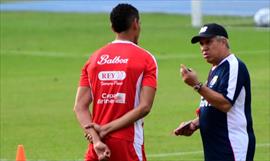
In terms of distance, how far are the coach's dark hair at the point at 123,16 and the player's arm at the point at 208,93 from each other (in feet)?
1.79

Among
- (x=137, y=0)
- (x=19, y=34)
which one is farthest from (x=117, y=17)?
(x=137, y=0)

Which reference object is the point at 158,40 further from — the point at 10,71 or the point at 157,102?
the point at 157,102

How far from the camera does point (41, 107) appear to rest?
2092cm

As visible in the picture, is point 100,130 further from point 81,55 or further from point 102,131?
point 81,55

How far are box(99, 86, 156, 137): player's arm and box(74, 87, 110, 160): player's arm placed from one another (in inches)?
2.8

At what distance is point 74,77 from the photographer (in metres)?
26.2

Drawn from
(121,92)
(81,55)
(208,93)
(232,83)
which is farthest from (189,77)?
(81,55)

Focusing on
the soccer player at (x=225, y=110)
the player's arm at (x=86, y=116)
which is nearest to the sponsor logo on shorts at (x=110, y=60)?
the player's arm at (x=86, y=116)

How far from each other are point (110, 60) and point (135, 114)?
47 centimetres

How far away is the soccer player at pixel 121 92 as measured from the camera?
8.50 meters

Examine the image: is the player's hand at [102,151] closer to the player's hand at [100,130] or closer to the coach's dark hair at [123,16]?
the player's hand at [100,130]

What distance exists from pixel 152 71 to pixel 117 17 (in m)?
0.50

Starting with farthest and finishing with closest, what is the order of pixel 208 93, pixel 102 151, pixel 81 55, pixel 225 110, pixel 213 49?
pixel 81 55
pixel 213 49
pixel 225 110
pixel 208 93
pixel 102 151

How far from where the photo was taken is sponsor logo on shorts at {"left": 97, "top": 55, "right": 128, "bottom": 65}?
8523mm
